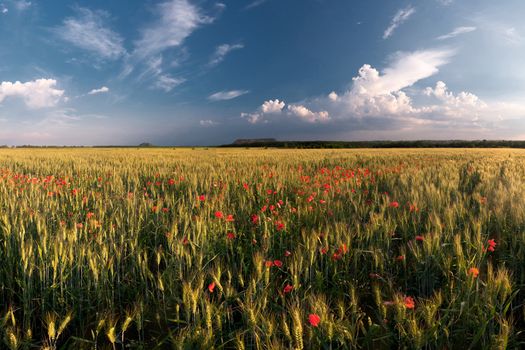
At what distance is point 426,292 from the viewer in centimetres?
192

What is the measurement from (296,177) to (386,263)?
3.70 m

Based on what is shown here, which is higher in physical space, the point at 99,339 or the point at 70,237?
the point at 70,237

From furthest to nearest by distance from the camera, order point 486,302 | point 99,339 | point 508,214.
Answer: point 508,214
point 99,339
point 486,302

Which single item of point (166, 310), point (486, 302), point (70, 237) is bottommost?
point (166, 310)

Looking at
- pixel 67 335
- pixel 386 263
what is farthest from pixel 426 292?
pixel 67 335

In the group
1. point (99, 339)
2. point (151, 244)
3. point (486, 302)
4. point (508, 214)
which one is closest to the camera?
point (486, 302)

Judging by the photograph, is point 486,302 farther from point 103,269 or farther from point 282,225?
point 103,269

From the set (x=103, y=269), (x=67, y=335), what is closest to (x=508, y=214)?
(x=103, y=269)

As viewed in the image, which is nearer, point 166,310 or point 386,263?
point 166,310

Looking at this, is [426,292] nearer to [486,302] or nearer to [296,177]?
[486,302]

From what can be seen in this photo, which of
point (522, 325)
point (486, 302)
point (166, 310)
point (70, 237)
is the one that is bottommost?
point (522, 325)

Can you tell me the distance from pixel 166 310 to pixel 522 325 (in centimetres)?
211

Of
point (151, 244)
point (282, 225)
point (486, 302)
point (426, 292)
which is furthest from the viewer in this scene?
point (151, 244)

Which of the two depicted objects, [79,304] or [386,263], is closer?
[79,304]
